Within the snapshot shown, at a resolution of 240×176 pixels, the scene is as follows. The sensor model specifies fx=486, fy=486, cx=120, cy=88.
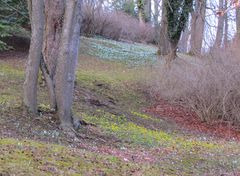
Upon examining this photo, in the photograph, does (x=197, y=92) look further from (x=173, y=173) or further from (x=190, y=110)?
(x=173, y=173)

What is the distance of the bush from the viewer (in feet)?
113

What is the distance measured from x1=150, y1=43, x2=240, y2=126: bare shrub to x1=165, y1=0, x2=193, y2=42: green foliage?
6.33 meters

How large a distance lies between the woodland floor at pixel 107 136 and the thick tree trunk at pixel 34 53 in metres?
0.36

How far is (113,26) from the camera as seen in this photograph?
123ft

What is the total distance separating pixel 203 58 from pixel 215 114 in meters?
2.36

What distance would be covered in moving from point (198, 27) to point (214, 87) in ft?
54.8

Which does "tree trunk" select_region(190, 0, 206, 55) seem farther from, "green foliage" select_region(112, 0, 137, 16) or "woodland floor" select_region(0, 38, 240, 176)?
"green foliage" select_region(112, 0, 137, 16)

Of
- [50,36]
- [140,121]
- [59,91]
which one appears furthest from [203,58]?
[59,91]

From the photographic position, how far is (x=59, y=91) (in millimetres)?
10406

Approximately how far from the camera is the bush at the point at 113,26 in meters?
34.5

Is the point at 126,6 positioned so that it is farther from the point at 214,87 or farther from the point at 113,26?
the point at 214,87

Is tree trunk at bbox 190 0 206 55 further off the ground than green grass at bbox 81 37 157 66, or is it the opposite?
tree trunk at bbox 190 0 206 55

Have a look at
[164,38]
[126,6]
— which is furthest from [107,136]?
[126,6]

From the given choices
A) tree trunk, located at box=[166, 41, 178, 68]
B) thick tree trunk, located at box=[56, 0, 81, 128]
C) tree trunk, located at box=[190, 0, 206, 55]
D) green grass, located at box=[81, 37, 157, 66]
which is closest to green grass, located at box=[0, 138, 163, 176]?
thick tree trunk, located at box=[56, 0, 81, 128]
